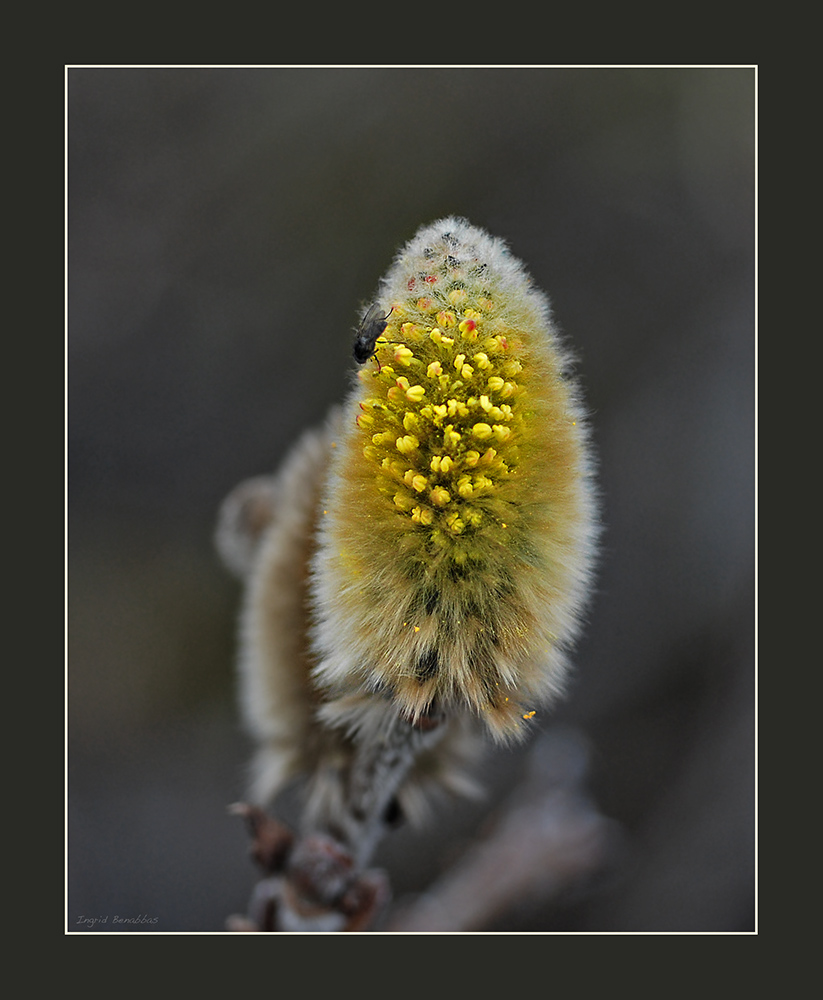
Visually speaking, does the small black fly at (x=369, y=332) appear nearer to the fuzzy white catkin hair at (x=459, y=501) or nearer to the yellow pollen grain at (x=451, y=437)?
the fuzzy white catkin hair at (x=459, y=501)

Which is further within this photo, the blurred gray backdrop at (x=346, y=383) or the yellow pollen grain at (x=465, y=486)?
the blurred gray backdrop at (x=346, y=383)

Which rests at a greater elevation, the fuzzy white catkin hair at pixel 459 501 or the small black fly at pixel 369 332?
the small black fly at pixel 369 332

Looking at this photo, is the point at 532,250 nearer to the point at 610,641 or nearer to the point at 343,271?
the point at 343,271

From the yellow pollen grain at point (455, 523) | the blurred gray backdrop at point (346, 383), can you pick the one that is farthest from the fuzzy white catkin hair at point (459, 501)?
the blurred gray backdrop at point (346, 383)

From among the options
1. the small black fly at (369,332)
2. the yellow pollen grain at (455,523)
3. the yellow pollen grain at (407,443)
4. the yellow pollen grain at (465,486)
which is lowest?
the yellow pollen grain at (455,523)

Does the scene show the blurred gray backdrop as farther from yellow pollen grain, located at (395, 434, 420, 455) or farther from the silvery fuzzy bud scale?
yellow pollen grain, located at (395, 434, 420, 455)

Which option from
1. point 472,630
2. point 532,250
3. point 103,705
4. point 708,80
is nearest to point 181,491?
point 103,705

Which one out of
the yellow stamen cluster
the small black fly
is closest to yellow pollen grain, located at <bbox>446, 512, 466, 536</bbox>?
the yellow stamen cluster
